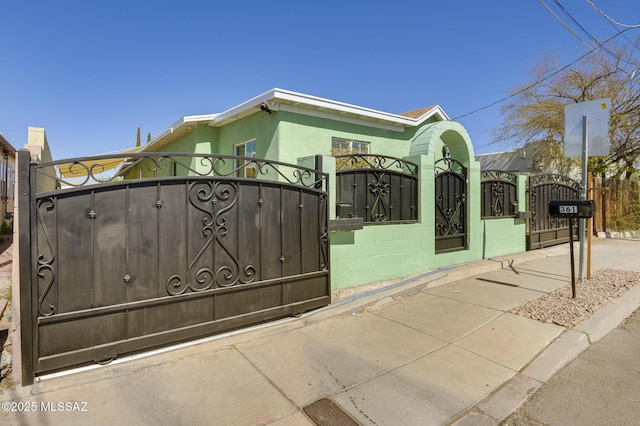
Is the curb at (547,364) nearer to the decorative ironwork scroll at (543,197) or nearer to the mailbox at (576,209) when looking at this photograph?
the mailbox at (576,209)

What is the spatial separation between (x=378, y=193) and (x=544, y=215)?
265 inches

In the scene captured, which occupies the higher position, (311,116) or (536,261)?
(311,116)

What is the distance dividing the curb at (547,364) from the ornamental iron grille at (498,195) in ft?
10.9

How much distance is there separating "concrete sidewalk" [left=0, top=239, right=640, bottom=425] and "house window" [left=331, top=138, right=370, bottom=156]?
5332 mm

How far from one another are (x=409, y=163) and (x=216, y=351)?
15.1ft

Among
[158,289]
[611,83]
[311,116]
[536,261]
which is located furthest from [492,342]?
[611,83]

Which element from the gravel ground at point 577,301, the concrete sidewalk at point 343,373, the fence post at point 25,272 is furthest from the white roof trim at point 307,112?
the gravel ground at point 577,301

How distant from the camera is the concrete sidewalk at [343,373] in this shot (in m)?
2.57

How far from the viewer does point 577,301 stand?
5027 millimetres

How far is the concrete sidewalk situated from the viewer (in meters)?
2.57

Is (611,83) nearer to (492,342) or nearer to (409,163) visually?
(409,163)

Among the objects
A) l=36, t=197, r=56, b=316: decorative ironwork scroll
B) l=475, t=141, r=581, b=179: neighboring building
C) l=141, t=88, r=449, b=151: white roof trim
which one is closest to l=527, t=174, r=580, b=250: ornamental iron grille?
l=141, t=88, r=449, b=151: white roof trim

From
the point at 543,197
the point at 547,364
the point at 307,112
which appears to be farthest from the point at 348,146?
the point at 547,364

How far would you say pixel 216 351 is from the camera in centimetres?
351
